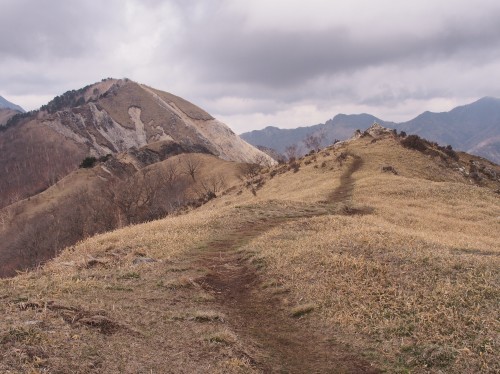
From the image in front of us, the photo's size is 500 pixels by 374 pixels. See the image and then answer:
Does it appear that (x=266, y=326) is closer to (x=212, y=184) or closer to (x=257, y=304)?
(x=257, y=304)

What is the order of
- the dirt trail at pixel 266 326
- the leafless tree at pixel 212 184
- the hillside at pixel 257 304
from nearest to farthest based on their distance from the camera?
the hillside at pixel 257 304 < the dirt trail at pixel 266 326 < the leafless tree at pixel 212 184

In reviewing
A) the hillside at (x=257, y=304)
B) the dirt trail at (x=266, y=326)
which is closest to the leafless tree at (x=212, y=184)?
the hillside at (x=257, y=304)

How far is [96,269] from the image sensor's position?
1848 cm

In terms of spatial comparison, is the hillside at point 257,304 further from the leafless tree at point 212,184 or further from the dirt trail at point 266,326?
the leafless tree at point 212,184

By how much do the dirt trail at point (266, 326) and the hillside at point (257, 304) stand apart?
52mm

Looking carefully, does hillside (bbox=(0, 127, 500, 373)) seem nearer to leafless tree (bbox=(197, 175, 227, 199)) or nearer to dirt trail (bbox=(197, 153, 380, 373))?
dirt trail (bbox=(197, 153, 380, 373))

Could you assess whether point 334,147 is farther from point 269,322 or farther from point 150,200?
point 269,322

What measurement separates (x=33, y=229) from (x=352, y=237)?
9190 centimetres

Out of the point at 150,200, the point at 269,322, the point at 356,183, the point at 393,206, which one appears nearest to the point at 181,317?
the point at 269,322

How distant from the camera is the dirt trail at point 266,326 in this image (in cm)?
1105

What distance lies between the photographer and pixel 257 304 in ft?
51.3

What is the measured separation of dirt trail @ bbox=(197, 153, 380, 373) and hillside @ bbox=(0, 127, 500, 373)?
2.1 inches

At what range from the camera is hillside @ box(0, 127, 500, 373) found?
10.2m

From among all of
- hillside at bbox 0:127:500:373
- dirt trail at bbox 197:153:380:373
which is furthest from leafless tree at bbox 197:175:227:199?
dirt trail at bbox 197:153:380:373
